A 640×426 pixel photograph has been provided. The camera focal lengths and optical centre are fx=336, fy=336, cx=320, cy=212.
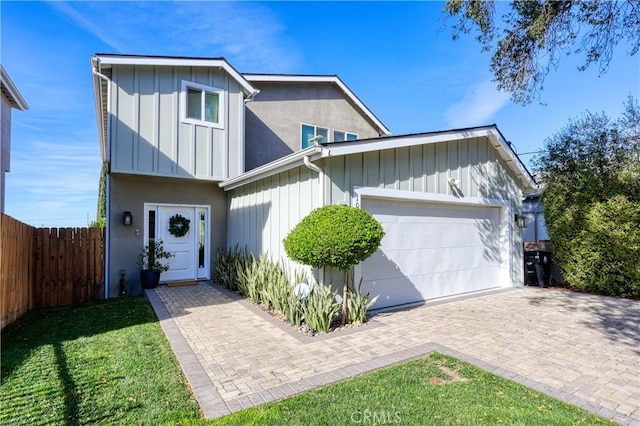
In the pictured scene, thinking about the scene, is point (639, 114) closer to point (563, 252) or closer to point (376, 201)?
point (563, 252)

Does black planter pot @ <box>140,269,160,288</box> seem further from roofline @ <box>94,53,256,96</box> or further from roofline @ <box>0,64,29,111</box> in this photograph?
roofline @ <box>0,64,29,111</box>

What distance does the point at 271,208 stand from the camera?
26.9 ft

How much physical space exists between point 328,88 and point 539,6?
873 centimetres

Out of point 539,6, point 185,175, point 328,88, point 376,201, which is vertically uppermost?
point 328,88

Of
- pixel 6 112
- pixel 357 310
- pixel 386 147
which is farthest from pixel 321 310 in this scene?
pixel 6 112

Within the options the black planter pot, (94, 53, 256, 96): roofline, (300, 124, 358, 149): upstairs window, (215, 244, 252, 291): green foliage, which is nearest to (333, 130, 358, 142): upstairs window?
(300, 124, 358, 149): upstairs window

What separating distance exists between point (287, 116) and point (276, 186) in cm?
633

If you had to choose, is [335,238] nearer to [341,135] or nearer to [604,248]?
[604,248]

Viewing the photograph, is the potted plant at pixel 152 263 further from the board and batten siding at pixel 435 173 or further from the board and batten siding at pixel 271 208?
the board and batten siding at pixel 435 173

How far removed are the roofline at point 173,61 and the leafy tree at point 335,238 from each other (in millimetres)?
6622

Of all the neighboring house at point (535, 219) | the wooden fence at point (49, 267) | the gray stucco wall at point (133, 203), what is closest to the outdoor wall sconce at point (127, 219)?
the gray stucco wall at point (133, 203)

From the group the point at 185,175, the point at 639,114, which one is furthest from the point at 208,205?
the point at 639,114

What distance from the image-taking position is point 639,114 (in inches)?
346

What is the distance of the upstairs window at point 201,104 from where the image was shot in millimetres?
9844
